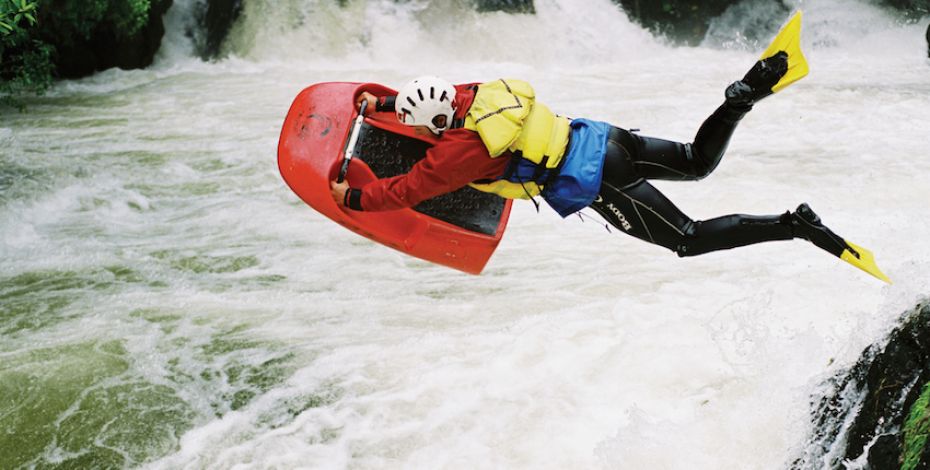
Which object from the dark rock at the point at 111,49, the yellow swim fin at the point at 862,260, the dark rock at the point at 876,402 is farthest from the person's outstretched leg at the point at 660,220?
the dark rock at the point at 111,49

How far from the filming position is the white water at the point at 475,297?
10.4 ft

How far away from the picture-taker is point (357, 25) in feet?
38.0

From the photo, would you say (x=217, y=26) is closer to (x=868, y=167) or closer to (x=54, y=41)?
(x=54, y=41)

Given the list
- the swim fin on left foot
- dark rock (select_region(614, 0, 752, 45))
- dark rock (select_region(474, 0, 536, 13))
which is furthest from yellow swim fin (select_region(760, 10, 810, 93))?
dark rock (select_region(614, 0, 752, 45))

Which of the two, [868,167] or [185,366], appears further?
[868,167]

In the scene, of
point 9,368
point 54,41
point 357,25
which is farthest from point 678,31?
point 9,368

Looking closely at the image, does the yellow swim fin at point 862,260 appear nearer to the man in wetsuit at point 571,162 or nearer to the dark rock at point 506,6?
the man in wetsuit at point 571,162

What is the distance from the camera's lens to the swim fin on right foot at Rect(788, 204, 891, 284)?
10.3ft

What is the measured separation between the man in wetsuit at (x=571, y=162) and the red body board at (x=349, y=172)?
26cm

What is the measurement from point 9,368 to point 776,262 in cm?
404

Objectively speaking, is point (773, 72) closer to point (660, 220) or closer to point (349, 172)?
point (660, 220)

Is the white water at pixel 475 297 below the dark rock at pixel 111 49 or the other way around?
below

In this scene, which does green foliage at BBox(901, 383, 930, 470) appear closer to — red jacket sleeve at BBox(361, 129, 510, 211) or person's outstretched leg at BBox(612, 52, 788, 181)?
person's outstretched leg at BBox(612, 52, 788, 181)

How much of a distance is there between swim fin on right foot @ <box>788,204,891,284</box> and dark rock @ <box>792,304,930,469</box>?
0.85 m
